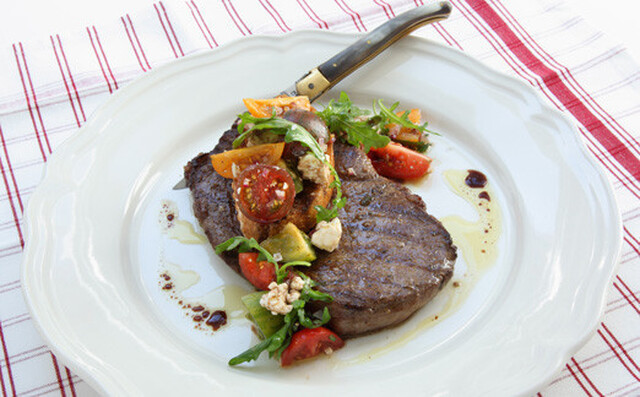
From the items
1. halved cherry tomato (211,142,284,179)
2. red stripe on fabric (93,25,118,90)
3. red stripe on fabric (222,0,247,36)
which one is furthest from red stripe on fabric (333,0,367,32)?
Answer: halved cherry tomato (211,142,284,179)

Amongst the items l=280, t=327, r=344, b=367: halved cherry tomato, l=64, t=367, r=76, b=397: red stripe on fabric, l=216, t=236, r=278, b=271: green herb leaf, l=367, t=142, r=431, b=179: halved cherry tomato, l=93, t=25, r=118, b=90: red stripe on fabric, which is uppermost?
l=93, t=25, r=118, b=90: red stripe on fabric

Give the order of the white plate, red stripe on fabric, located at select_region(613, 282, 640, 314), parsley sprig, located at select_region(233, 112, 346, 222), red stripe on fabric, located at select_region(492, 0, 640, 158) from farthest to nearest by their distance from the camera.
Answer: red stripe on fabric, located at select_region(492, 0, 640, 158), red stripe on fabric, located at select_region(613, 282, 640, 314), parsley sprig, located at select_region(233, 112, 346, 222), the white plate

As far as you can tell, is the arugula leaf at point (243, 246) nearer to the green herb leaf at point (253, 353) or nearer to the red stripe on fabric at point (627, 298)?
the green herb leaf at point (253, 353)

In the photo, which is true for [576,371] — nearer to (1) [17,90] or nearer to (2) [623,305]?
(2) [623,305]

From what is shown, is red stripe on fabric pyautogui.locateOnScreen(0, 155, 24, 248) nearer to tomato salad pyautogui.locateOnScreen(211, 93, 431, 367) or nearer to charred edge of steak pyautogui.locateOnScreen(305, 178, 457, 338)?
tomato salad pyautogui.locateOnScreen(211, 93, 431, 367)

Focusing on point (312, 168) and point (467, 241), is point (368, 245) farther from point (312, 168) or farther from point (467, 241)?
point (467, 241)

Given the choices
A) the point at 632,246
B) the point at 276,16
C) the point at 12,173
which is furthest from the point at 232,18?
the point at 632,246
